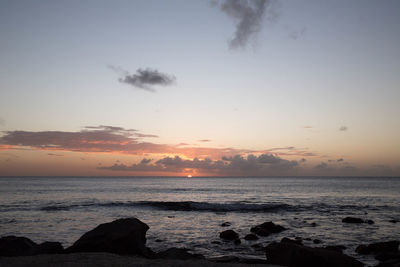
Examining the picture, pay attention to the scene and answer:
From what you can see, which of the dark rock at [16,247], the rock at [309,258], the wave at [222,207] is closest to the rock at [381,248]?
the rock at [309,258]

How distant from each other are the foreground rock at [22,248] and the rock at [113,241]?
0.79 metres

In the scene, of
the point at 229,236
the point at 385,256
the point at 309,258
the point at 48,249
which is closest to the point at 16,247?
the point at 48,249

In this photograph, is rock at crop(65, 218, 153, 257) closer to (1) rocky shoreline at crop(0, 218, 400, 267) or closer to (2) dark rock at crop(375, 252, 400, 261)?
(1) rocky shoreline at crop(0, 218, 400, 267)

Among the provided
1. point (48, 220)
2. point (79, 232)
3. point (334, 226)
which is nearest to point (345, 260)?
point (334, 226)

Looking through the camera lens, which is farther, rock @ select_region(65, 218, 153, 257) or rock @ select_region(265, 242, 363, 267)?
rock @ select_region(65, 218, 153, 257)

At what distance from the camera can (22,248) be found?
1400 cm

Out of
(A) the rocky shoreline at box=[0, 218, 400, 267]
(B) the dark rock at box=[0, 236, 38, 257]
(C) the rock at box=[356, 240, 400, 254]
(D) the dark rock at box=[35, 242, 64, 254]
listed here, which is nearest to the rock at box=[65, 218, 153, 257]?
(A) the rocky shoreline at box=[0, 218, 400, 267]

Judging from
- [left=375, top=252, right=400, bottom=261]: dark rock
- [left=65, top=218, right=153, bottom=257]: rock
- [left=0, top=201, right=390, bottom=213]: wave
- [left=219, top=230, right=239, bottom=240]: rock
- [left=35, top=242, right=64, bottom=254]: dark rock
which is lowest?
[left=0, top=201, right=390, bottom=213]: wave

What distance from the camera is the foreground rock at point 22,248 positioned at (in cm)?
1366

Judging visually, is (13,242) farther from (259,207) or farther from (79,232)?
(259,207)

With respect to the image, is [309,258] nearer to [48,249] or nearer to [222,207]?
[48,249]

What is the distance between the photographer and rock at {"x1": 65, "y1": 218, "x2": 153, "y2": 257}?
45.3 ft

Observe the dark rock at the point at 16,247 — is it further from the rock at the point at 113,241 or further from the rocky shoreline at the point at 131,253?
the rock at the point at 113,241

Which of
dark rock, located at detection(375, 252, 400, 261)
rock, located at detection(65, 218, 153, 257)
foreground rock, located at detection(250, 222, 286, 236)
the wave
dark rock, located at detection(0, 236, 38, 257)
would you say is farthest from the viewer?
the wave
